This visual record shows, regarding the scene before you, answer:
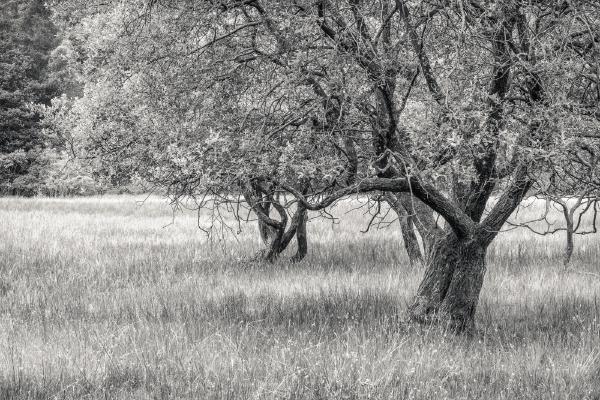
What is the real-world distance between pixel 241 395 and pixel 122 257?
852 centimetres

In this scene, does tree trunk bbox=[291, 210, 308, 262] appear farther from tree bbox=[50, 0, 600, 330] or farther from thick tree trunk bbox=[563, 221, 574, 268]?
thick tree trunk bbox=[563, 221, 574, 268]

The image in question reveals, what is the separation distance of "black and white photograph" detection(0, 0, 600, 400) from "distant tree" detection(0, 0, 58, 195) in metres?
29.9

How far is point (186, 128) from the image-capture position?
694 cm

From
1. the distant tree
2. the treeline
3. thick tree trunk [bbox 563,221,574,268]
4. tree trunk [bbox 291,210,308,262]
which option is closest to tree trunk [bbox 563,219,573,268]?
thick tree trunk [bbox 563,221,574,268]

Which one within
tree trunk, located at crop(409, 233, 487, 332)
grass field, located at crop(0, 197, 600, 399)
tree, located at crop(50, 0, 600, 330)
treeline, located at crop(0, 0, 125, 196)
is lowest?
grass field, located at crop(0, 197, 600, 399)

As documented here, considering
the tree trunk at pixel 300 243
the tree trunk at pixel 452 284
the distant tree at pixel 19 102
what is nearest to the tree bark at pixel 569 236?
the tree trunk at pixel 452 284

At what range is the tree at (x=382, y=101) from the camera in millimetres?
5145

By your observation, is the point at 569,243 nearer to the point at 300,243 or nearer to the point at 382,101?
the point at 300,243

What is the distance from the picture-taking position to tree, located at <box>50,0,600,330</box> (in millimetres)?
5145

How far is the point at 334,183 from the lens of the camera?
239 inches

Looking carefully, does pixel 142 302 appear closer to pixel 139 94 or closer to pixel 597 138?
pixel 139 94

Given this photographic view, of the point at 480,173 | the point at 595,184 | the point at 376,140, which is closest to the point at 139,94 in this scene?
the point at 376,140

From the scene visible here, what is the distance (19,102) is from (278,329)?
36.8 metres

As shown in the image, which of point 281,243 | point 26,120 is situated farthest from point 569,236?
point 26,120
